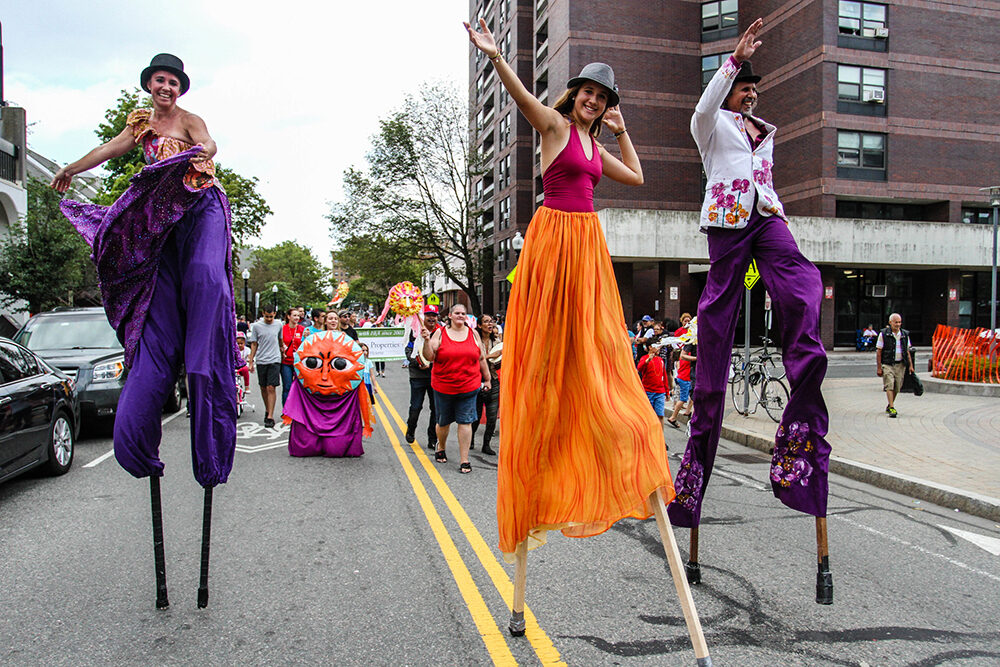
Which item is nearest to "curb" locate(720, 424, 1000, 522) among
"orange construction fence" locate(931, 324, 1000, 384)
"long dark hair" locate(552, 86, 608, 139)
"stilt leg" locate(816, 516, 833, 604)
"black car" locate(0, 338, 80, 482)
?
"stilt leg" locate(816, 516, 833, 604)

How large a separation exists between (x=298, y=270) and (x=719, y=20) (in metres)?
66.5

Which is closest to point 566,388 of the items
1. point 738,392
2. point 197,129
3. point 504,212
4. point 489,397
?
point 197,129

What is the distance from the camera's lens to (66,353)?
10.1m

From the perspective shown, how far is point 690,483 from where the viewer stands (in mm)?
3738

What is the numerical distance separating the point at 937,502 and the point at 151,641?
20.9 ft

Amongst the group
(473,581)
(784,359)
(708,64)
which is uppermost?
(708,64)

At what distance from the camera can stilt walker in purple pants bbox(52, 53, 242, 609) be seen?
3.39 metres

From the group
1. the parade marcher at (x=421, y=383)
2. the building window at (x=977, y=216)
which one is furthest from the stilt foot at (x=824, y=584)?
the building window at (x=977, y=216)

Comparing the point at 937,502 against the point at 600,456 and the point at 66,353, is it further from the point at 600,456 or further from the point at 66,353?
the point at 66,353

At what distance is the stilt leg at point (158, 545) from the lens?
348 centimetres

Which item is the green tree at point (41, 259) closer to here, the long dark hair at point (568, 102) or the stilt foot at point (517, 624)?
the long dark hair at point (568, 102)

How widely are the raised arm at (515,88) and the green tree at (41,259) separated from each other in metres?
19.0

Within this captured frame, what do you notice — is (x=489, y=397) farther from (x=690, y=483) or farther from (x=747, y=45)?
(x=747, y=45)

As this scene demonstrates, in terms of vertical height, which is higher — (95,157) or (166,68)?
(166,68)
